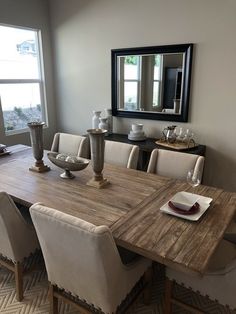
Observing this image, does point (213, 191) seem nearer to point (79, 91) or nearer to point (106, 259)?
point (106, 259)

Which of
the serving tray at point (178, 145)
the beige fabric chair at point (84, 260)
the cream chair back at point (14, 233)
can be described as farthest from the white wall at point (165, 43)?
the cream chair back at point (14, 233)

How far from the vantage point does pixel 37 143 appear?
219 centimetres

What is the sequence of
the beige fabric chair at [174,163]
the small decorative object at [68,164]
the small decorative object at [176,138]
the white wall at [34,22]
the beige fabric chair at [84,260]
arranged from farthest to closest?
the white wall at [34,22]
the small decorative object at [176,138]
the beige fabric chair at [174,163]
the small decorative object at [68,164]
the beige fabric chair at [84,260]

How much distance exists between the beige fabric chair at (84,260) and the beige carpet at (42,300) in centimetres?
43

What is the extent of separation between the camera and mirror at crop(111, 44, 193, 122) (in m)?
2.98

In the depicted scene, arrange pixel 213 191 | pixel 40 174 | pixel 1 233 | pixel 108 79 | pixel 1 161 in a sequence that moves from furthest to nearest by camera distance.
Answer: pixel 108 79
pixel 1 161
pixel 40 174
pixel 213 191
pixel 1 233

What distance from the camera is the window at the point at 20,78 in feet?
11.5

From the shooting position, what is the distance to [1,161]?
2482 mm

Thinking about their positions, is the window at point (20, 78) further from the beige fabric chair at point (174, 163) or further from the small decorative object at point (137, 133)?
the beige fabric chair at point (174, 163)

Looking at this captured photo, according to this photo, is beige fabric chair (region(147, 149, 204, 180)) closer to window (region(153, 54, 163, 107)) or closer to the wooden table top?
the wooden table top

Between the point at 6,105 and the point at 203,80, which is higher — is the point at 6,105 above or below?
below

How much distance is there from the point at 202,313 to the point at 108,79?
117 inches

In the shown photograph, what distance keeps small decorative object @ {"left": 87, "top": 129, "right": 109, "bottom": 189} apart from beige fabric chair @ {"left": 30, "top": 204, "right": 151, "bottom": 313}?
0.65 m

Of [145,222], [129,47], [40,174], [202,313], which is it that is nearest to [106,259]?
[145,222]
